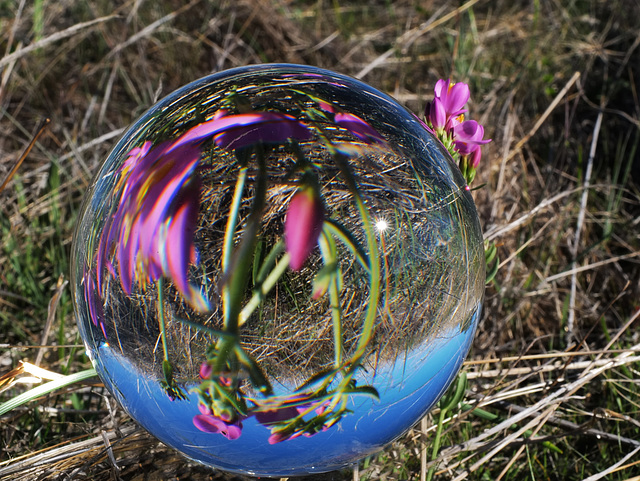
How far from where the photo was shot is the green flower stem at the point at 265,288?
934mm

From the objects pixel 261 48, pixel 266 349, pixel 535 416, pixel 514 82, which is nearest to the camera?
pixel 266 349

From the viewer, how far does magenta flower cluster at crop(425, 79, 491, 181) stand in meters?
1.33

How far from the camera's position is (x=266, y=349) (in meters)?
0.97

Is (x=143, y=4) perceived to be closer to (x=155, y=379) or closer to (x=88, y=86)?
(x=88, y=86)

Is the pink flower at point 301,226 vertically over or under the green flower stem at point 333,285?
over

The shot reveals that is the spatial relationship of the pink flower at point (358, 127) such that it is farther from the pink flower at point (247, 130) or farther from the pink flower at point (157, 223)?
the pink flower at point (157, 223)

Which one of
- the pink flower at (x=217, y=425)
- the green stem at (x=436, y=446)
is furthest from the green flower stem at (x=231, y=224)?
the green stem at (x=436, y=446)

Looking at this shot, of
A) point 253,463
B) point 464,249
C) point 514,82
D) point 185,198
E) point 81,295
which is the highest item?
point 185,198

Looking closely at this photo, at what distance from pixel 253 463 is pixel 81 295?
18.1 inches

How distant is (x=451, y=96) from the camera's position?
133 cm

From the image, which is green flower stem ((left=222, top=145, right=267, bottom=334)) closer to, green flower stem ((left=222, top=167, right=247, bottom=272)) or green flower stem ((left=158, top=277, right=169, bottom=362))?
green flower stem ((left=222, top=167, right=247, bottom=272))

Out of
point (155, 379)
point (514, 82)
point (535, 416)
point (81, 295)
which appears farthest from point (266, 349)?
point (514, 82)

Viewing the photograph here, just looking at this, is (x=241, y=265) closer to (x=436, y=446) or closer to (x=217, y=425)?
(x=217, y=425)

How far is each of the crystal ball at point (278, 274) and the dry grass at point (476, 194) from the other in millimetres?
450
